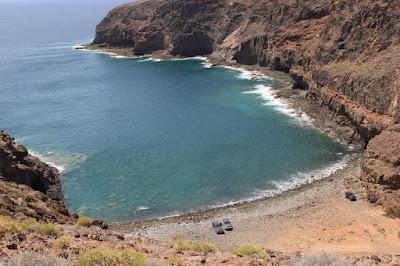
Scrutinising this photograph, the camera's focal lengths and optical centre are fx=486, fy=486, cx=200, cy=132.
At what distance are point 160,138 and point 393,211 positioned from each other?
3713 cm

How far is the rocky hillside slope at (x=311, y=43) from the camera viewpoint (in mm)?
63344

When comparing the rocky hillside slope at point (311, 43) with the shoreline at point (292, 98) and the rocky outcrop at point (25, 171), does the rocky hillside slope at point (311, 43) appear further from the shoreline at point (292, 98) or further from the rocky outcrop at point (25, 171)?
the rocky outcrop at point (25, 171)

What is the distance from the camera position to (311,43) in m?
98.1

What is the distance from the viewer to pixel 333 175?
57969 mm

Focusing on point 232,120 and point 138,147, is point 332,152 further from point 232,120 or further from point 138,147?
point 138,147

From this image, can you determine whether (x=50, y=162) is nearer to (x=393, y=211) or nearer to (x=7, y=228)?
(x=7, y=228)

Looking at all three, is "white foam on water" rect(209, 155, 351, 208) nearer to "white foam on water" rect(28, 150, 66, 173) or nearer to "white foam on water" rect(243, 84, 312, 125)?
"white foam on water" rect(243, 84, 312, 125)

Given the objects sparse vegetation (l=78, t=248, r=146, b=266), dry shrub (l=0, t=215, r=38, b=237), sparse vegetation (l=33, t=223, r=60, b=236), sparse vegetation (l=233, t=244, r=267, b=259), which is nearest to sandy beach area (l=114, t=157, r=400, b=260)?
sparse vegetation (l=233, t=244, r=267, b=259)

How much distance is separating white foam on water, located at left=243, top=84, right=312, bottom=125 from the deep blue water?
Result: 656 mm

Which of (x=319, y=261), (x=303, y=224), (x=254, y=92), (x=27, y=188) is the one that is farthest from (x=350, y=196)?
(x=254, y=92)

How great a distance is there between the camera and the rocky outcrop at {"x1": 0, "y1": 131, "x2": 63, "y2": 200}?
161 ft

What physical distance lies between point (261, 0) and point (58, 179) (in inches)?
3431

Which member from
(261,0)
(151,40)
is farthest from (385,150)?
(151,40)

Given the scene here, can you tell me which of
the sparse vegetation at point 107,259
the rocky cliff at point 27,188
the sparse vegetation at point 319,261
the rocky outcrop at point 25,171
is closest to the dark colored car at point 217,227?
the rocky cliff at point 27,188
